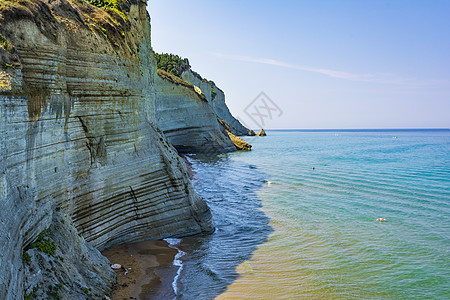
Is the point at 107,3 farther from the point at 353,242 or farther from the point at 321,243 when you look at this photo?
the point at 353,242

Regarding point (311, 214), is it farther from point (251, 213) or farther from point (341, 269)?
point (341, 269)

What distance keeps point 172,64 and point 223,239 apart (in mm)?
49389

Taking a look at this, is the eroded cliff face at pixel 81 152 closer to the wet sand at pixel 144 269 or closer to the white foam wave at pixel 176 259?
the white foam wave at pixel 176 259

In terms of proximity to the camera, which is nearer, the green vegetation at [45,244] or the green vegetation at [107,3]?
the green vegetation at [45,244]

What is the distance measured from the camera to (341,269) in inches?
538

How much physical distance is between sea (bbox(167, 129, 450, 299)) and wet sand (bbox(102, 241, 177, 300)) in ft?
1.62

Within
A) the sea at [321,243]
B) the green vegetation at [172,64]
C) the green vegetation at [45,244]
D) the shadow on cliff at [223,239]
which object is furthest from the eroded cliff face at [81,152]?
the green vegetation at [172,64]

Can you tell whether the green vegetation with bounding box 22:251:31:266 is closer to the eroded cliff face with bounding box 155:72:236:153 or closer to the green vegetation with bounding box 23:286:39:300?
the green vegetation with bounding box 23:286:39:300

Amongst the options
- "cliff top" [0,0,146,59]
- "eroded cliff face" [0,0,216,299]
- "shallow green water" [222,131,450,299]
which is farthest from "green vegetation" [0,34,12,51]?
"shallow green water" [222,131,450,299]

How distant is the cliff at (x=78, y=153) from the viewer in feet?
25.4

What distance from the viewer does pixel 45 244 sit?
321 inches

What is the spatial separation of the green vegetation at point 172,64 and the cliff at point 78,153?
4354 cm

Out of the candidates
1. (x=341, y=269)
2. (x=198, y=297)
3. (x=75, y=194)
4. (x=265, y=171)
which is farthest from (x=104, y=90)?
(x=265, y=171)

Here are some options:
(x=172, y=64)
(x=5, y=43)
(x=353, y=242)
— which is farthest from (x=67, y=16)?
(x=172, y=64)
